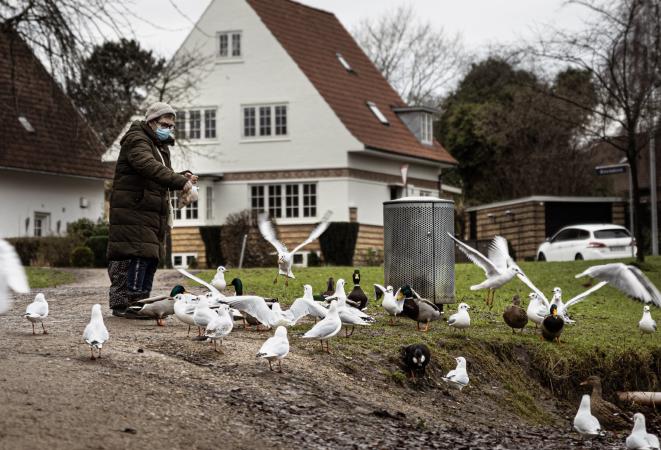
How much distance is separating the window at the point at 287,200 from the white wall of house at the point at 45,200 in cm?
594

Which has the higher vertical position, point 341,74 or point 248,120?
point 341,74

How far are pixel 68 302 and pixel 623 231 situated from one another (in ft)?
87.2

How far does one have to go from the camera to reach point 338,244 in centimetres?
4191

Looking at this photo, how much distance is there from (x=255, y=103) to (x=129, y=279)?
103 feet

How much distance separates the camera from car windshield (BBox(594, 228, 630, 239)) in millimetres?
41156

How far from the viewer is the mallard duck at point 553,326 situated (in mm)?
16156

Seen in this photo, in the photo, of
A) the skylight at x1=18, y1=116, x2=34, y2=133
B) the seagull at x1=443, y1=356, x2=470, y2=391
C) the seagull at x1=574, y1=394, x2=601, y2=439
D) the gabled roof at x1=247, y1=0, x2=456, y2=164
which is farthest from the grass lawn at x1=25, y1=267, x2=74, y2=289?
the gabled roof at x1=247, y1=0, x2=456, y2=164

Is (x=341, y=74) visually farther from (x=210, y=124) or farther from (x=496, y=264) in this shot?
(x=496, y=264)

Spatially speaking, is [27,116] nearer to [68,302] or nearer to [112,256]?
[68,302]

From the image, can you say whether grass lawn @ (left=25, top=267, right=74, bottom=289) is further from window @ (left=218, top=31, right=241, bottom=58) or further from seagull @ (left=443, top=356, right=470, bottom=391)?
window @ (left=218, top=31, right=241, bottom=58)

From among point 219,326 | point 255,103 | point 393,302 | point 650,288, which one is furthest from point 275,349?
point 255,103

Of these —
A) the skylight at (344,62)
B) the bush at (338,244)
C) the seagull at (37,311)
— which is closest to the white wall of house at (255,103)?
the bush at (338,244)

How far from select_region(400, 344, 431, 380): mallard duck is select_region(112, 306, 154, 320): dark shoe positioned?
10.8 ft

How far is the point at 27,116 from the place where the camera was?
138 feet
